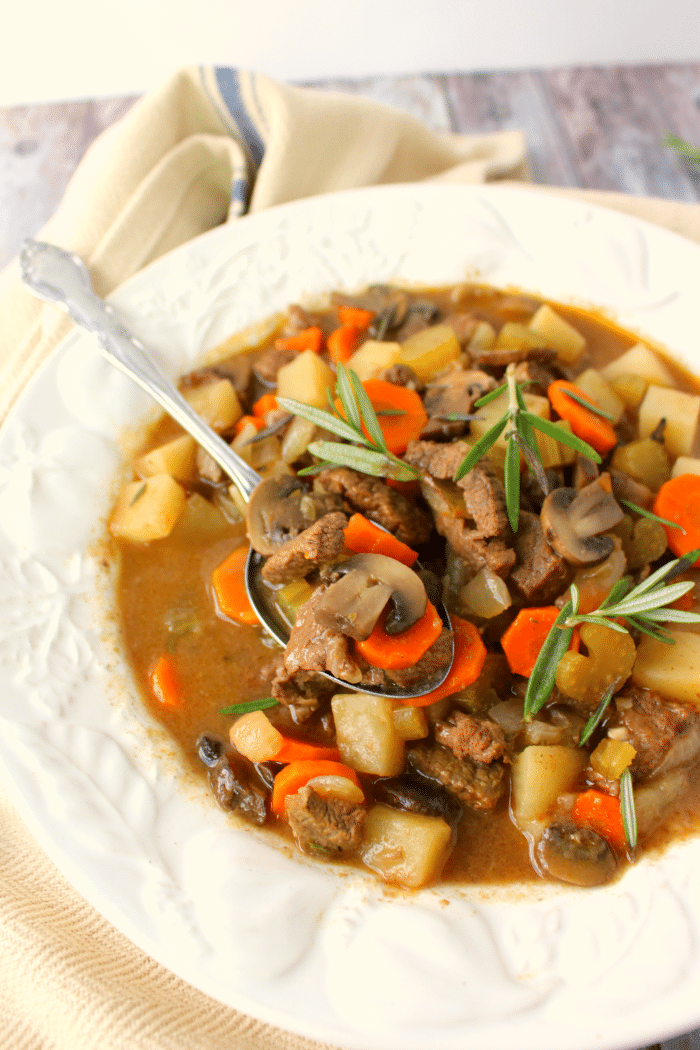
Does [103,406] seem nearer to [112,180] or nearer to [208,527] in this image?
[208,527]

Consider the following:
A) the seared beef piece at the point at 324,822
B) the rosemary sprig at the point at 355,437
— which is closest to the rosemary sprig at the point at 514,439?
the rosemary sprig at the point at 355,437

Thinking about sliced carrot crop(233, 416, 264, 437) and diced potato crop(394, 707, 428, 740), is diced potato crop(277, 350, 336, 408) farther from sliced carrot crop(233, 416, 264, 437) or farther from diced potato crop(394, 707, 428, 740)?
diced potato crop(394, 707, 428, 740)

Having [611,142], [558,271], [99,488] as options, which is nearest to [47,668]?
[99,488]

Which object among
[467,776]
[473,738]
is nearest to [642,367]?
[473,738]

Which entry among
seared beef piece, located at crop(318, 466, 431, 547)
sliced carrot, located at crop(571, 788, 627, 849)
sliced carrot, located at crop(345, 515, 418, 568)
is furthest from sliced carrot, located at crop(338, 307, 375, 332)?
sliced carrot, located at crop(571, 788, 627, 849)

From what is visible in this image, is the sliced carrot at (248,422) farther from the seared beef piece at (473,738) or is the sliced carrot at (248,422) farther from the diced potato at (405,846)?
the diced potato at (405,846)

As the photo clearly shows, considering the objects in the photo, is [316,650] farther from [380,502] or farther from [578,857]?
[578,857]

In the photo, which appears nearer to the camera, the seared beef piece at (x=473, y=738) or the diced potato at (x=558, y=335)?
the seared beef piece at (x=473, y=738)

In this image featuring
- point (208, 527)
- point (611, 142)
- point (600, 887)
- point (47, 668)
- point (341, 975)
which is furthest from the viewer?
point (611, 142)
